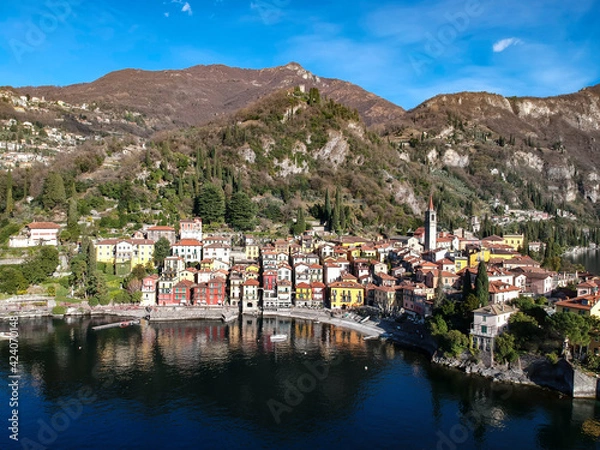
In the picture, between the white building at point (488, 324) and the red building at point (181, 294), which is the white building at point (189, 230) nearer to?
the red building at point (181, 294)

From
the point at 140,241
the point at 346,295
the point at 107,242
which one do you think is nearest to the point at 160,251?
the point at 140,241

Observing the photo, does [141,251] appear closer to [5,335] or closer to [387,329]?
[5,335]

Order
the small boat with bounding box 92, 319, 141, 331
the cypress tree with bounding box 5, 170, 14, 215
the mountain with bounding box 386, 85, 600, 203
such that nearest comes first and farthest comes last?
the small boat with bounding box 92, 319, 141, 331, the cypress tree with bounding box 5, 170, 14, 215, the mountain with bounding box 386, 85, 600, 203

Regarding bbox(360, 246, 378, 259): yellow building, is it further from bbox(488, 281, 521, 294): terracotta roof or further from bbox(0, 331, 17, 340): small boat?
bbox(0, 331, 17, 340): small boat

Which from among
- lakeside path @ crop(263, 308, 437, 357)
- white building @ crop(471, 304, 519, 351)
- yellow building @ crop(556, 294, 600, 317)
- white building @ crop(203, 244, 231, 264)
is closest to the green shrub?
white building @ crop(203, 244, 231, 264)

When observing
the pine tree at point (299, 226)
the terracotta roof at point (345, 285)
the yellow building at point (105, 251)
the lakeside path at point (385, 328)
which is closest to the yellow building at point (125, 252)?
the yellow building at point (105, 251)

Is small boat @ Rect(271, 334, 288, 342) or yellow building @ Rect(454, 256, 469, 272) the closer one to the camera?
small boat @ Rect(271, 334, 288, 342)
